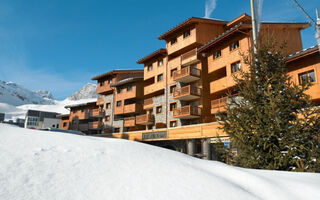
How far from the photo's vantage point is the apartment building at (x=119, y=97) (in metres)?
34.6

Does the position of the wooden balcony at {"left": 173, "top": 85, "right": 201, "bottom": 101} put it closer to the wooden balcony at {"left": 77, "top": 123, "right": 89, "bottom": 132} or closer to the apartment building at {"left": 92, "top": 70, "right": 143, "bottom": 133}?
the apartment building at {"left": 92, "top": 70, "right": 143, "bottom": 133}

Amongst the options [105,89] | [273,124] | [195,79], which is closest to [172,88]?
[195,79]

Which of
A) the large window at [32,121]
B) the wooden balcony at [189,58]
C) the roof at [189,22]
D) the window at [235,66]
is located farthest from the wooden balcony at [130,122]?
the large window at [32,121]

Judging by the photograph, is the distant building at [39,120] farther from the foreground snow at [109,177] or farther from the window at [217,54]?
the foreground snow at [109,177]

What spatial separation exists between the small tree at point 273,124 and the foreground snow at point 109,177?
278cm

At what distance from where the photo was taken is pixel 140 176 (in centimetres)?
368

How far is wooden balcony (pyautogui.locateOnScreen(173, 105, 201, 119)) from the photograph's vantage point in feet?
78.0

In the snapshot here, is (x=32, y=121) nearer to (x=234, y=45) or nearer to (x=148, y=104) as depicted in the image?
(x=148, y=104)

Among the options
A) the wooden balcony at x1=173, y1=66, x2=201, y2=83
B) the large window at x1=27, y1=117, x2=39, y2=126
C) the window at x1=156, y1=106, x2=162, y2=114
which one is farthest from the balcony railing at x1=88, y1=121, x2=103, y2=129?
the large window at x1=27, y1=117, x2=39, y2=126

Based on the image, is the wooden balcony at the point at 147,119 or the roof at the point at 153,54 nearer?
the wooden balcony at the point at 147,119

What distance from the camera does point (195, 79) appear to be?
26.1 meters

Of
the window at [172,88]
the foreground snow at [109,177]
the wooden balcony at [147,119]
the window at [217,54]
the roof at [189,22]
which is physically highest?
the roof at [189,22]

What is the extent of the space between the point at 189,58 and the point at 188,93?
5.04 metres

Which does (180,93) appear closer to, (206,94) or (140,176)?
(206,94)
